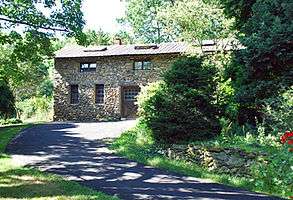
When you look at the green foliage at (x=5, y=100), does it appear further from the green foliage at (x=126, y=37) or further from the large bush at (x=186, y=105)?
the green foliage at (x=126, y=37)

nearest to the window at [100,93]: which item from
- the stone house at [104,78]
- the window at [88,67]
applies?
the stone house at [104,78]

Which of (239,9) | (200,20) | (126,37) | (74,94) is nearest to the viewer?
(239,9)

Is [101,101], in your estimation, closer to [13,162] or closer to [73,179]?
[13,162]

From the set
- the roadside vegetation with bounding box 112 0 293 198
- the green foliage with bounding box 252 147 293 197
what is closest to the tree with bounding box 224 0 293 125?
the roadside vegetation with bounding box 112 0 293 198

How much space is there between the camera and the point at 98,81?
95.4ft

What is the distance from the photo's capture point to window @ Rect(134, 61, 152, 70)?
2814 centimetres

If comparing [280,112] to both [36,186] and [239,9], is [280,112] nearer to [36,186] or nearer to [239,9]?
[239,9]

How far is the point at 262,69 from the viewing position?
41.0 feet

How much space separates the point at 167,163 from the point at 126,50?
18278 millimetres

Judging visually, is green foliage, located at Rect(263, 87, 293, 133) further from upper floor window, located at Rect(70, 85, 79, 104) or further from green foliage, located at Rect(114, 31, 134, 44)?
green foliage, located at Rect(114, 31, 134, 44)

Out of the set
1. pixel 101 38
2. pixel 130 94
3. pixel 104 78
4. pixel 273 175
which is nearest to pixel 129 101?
pixel 130 94

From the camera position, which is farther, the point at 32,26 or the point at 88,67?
the point at 88,67

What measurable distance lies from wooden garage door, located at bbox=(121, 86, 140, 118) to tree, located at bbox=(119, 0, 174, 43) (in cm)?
1744

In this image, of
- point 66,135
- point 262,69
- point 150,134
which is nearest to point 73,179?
point 150,134
